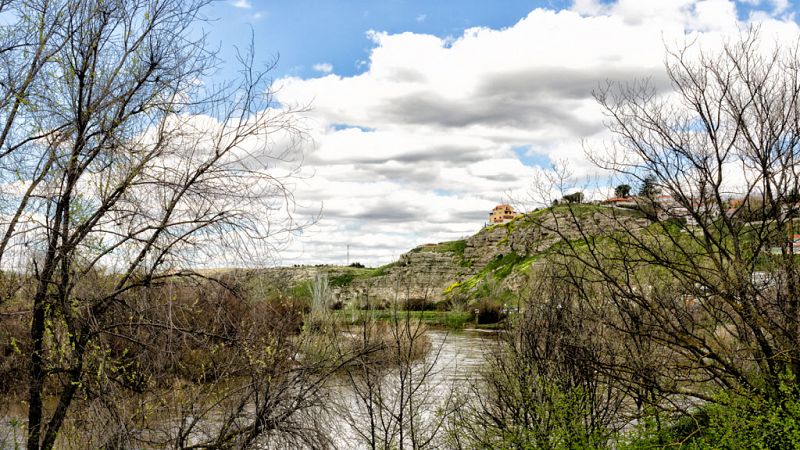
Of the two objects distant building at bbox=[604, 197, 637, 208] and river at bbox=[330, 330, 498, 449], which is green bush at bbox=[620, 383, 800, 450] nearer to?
distant building at bbox=[604, 197, 637, 208]

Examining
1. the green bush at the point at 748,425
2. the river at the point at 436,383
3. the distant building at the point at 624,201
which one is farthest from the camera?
the river at the point at 436,383

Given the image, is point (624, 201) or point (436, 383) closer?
point (624, 201)

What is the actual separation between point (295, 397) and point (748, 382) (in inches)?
246

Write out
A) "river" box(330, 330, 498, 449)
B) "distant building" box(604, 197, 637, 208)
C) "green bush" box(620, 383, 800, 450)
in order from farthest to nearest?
"river" box(330, 330, 498, 449) < "distant building" box(604, 197, 637, 208) < "green bush" box(620, 383, 800, 450)

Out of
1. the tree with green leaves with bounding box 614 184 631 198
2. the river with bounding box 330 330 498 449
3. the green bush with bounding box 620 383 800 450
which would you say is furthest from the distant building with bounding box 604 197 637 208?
the river with bounding box 330 330 498 449

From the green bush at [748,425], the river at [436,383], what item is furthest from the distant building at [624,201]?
the river at [436,383]

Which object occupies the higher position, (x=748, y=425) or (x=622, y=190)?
(x=622, y=190)

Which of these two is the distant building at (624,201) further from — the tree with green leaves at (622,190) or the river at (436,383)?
the river at (436,383)

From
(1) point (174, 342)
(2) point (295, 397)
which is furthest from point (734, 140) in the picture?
(1) point (174, 342)

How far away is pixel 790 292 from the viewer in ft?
33.9

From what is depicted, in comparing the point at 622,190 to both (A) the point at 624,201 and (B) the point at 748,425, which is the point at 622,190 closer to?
(A) the point at 624,201

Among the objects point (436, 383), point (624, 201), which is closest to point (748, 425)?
point (624, 201)

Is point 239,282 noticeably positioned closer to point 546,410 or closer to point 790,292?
point 546,410

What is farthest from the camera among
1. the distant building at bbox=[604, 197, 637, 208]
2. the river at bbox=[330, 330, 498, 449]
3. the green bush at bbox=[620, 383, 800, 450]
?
the river at bbox=[330, 330, 498, 449]
